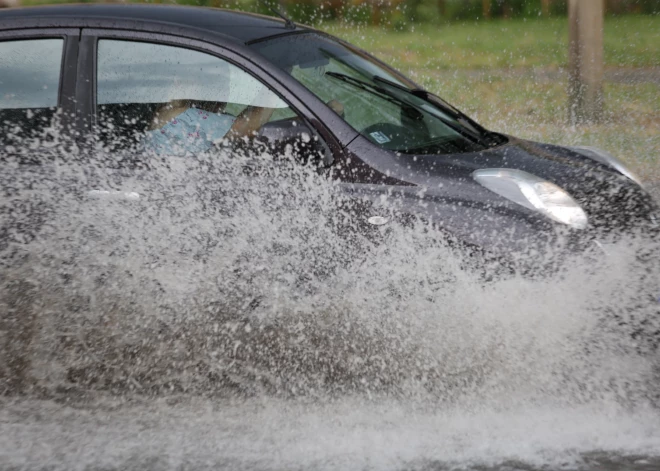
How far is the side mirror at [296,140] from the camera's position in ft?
13.7

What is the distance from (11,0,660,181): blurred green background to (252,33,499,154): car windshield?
3198 mm

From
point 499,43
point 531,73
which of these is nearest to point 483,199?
point 531,73

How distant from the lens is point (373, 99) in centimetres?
465

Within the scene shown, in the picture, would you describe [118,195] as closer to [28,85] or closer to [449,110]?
[28,85]

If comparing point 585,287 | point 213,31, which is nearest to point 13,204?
point 213,31

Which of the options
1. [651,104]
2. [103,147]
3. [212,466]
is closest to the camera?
[212,466]

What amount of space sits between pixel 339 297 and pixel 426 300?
0.37 metres

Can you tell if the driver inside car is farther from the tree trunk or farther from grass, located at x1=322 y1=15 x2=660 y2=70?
the tree trunk

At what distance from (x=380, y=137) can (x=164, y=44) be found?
1081 mm

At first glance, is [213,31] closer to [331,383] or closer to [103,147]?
[103,147]

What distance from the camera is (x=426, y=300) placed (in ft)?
13.4

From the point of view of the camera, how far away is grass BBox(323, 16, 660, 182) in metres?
9.73

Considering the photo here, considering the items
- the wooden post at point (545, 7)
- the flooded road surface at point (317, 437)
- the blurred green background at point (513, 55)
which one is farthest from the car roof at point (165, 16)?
the wooden post at point (545, 7)

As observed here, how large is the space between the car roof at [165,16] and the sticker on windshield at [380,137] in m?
0.73
